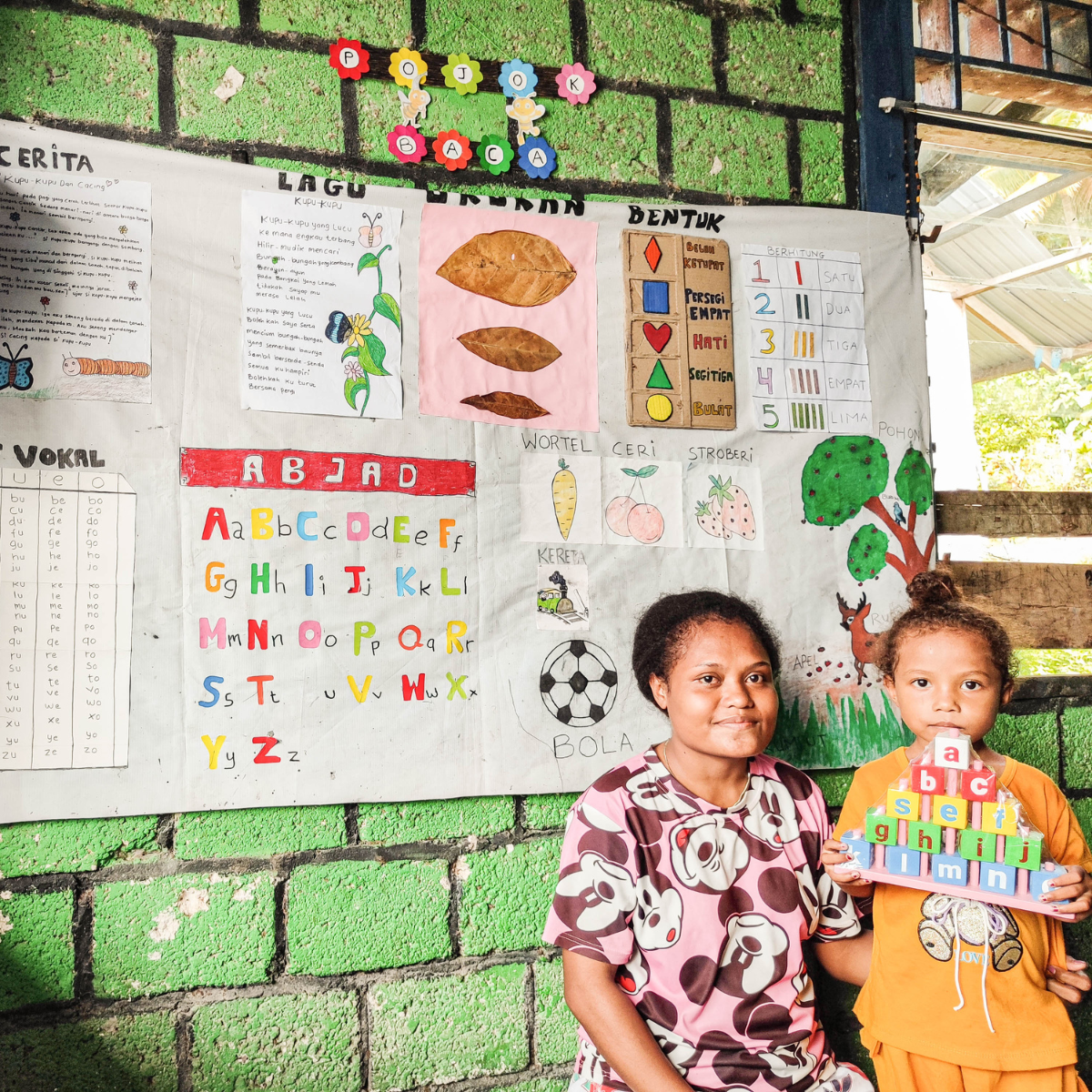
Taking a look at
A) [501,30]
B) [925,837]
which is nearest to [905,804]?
[925,837]

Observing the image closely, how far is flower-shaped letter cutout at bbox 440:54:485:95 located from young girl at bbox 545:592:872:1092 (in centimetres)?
141

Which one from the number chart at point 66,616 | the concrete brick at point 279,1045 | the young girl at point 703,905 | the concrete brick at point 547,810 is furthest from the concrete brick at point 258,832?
the young girl at point 703,905

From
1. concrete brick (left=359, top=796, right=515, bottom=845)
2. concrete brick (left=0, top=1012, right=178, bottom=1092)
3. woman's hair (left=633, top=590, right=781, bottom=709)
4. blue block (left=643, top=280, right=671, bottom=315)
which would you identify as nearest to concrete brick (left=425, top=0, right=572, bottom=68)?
blue block (left=643, top=280, right=671, bottom=315)

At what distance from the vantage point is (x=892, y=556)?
2.47 m

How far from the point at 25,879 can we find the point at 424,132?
Answer: 1.91 m

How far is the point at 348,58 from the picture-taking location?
7.07ft

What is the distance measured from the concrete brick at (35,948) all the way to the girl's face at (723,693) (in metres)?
1.35

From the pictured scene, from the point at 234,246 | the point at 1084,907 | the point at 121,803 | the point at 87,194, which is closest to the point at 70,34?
the point at 87,194

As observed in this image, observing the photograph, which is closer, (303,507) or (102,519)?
(102,519)

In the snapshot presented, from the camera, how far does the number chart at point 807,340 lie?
242 centimetres

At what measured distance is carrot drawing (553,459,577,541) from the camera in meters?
2.23

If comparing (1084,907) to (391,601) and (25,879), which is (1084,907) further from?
(25,879)

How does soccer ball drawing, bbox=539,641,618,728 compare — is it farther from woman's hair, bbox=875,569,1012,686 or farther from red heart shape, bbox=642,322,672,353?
red heart shape, bbox=642,322,672,353

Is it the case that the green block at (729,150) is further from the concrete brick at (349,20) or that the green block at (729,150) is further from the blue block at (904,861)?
the blue block at (904,861)
